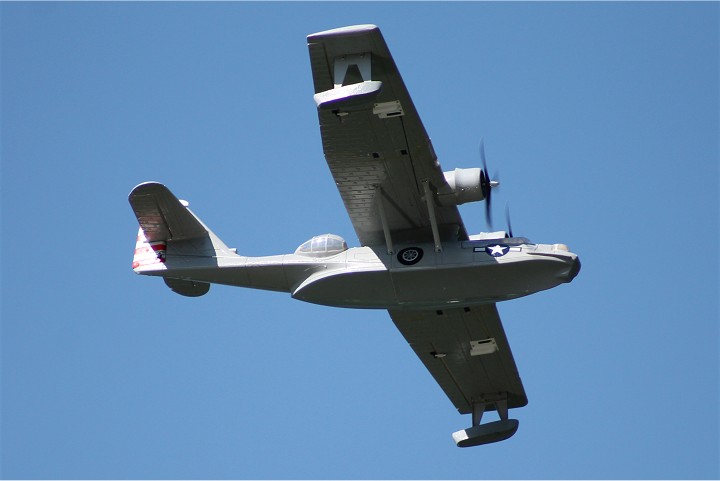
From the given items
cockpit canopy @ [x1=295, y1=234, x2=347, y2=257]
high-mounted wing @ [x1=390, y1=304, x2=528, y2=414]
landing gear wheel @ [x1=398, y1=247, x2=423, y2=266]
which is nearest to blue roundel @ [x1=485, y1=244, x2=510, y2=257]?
landing gear wheel @ [x1=398, y1=247, x2=423, y2=266]

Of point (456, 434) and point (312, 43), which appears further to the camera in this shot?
point (456, 434)

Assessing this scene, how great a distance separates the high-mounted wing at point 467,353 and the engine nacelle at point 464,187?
3.91 m

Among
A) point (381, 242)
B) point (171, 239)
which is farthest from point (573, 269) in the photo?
point (171, 239)

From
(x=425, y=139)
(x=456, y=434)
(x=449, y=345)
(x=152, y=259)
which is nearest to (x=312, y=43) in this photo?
(x=425, y=139)

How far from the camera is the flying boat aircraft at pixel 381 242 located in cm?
2425

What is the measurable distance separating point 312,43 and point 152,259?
8236 mm

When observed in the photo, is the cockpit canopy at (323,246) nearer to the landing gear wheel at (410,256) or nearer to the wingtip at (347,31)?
the landing gear wheel at (410,256)

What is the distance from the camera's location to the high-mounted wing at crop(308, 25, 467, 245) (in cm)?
2372

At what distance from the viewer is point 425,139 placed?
25609 mm

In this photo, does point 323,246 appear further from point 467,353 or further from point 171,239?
point 467,353

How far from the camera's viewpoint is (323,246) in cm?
2808

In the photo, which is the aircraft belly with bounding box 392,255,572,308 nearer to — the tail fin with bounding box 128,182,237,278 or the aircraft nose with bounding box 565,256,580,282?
the aircraft nose with bounding box 565,256,580,282

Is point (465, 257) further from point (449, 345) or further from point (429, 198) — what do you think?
point (449, 345)

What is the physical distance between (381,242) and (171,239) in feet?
17.4
